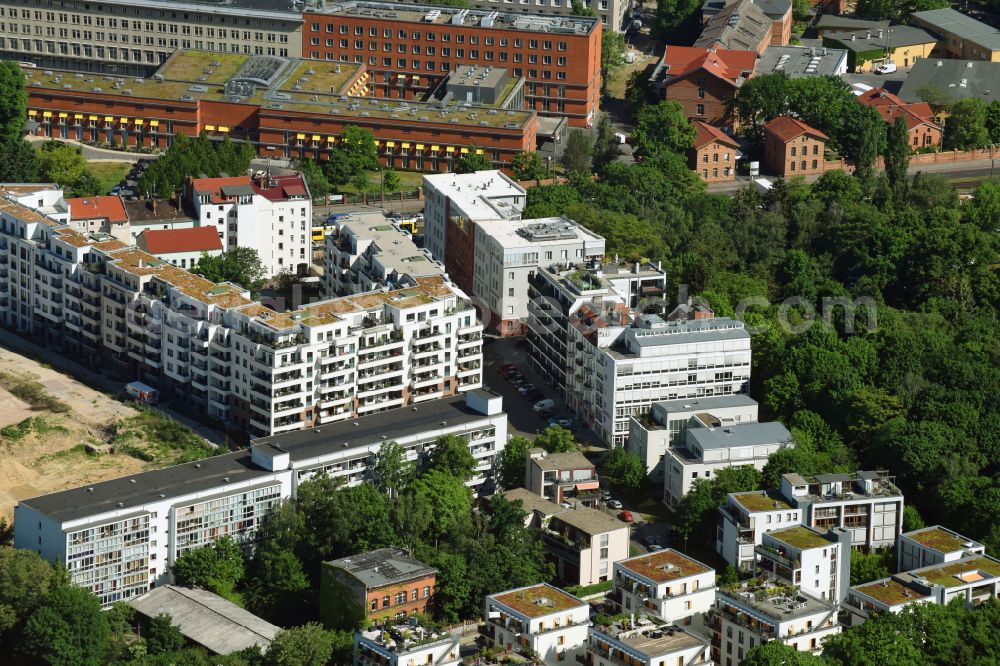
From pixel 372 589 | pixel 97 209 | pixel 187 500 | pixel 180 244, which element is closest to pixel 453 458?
pixel 372 589

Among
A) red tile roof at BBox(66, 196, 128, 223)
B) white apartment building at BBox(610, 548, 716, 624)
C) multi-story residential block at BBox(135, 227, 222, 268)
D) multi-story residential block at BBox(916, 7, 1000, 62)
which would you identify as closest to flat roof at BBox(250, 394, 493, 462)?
white apartment building at BBox(610, 548, 716, 624)

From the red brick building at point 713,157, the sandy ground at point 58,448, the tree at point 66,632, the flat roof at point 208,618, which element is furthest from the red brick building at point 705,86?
the tree at point 66,632

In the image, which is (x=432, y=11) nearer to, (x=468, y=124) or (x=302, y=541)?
(x=468, y=124)

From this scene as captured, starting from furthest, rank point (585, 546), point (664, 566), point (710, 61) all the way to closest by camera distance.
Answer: point (710, 61) < point (585, 546) < point (664, 566)

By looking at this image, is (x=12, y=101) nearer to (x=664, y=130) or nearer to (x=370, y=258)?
(x=370, y=258)

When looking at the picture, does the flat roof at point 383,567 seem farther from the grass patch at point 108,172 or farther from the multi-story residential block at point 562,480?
the grass patch at point 108,172

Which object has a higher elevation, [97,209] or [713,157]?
[713,157]

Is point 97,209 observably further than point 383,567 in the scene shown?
Yes
